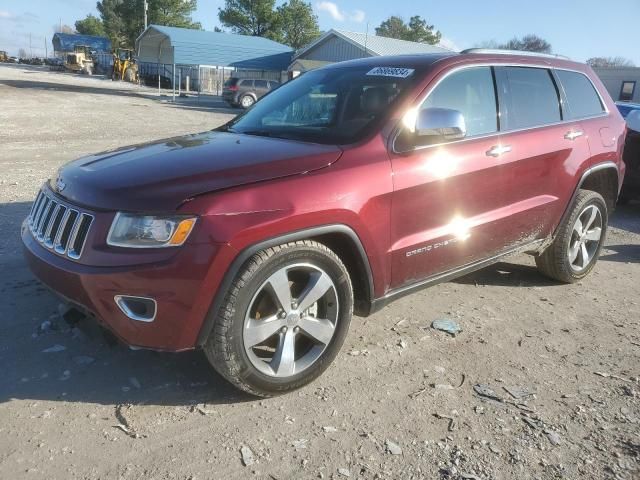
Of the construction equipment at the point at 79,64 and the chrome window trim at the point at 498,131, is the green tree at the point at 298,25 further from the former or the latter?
the chrome window trim at the point at 498,131

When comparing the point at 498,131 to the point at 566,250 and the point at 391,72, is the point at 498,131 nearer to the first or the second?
the point at 391,72

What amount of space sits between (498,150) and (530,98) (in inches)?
29.0

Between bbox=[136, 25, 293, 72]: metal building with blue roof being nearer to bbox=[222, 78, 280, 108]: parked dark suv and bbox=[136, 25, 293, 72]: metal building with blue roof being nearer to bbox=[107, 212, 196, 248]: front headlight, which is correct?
bbox=[222, 78, 280, 108]: parked dark suv

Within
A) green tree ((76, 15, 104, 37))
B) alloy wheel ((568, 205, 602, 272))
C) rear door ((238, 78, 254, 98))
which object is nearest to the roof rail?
alloy wheel ((568, 205, 602, 272))

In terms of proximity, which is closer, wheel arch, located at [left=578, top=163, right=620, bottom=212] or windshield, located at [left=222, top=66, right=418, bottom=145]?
windshield, located at [left=222, top=66, right=418, bottom=145]

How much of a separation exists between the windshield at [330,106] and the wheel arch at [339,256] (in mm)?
581

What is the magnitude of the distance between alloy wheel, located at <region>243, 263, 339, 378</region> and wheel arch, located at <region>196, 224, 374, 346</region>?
177 mm

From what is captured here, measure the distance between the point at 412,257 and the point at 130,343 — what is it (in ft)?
5.41

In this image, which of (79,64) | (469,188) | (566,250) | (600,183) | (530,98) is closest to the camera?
(469,188)

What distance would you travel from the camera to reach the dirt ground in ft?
8.14

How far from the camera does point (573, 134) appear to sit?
442 cm

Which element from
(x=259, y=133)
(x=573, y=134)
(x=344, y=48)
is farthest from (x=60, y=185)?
(x=344, y=48)

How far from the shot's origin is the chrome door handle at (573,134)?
4.35 metres

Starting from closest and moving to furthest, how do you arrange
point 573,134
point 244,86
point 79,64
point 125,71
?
point 573,134
point 244,86
point 125,71
point 79,64
